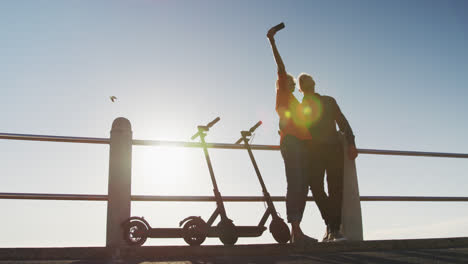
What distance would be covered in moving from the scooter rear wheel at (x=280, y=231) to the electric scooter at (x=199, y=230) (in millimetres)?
118

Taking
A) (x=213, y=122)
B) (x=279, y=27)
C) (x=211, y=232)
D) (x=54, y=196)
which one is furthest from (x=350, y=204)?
(x=54, y=196)

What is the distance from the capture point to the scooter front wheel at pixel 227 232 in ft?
16.7

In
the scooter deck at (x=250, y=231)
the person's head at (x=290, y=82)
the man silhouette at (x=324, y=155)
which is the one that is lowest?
the scooter deck at (x=250, y=231)

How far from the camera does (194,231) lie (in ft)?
16.3

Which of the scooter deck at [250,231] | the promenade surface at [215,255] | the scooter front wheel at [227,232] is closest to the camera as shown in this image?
the promenade surface at [215,255]

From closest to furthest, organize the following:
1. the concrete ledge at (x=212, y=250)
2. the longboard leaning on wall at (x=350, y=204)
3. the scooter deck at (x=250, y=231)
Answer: the concrete ledge at (x=212, y=250), the scooter deck at (x=250, y=231), the longboard leaning on wall at (x=350, y=204)

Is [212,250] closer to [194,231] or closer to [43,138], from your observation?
[194,231]

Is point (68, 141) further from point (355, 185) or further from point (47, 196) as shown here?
point (355, 185)

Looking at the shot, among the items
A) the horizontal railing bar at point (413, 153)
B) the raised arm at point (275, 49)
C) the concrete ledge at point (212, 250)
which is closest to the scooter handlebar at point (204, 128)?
the raised arm at point (275, 49)

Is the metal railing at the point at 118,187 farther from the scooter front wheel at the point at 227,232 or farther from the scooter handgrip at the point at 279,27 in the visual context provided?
the scooter handgrip at the point at 279,27

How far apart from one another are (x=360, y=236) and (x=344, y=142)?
1080 mm

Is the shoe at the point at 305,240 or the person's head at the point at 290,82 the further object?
the person's head at the point at 290,82

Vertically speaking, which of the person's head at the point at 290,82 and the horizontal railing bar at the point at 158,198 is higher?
the person's head at the point at 290,82

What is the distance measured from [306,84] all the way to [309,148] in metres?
0.70
